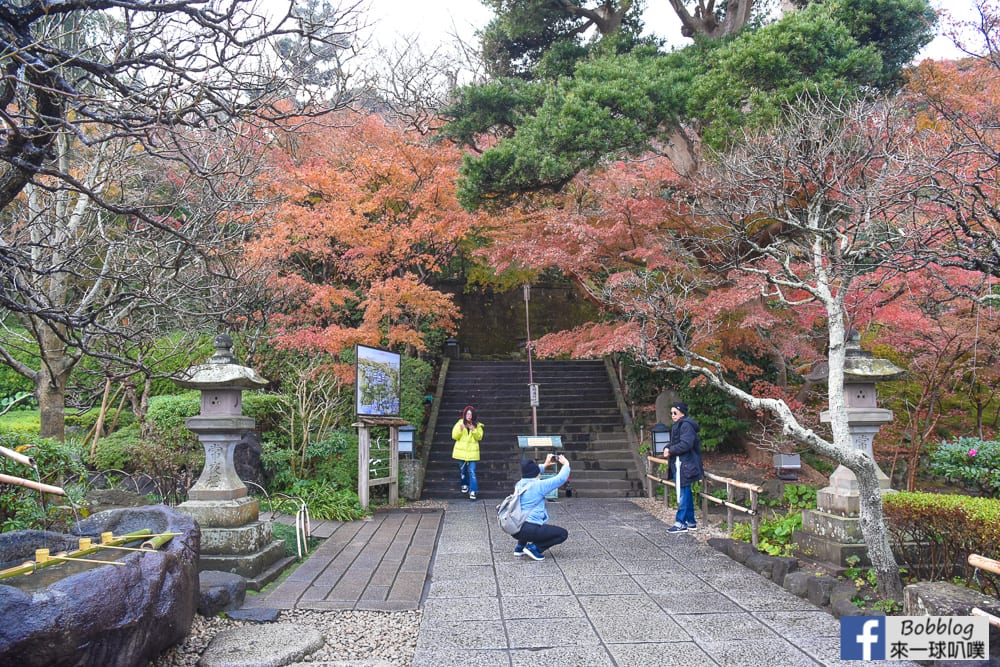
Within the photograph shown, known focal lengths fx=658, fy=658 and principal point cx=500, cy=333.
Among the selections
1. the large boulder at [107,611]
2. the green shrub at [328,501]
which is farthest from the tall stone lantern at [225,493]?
the green shrub at [328,501]

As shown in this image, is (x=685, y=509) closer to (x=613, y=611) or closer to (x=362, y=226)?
(x=613, y=611)

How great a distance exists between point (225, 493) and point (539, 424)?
8.95 meters

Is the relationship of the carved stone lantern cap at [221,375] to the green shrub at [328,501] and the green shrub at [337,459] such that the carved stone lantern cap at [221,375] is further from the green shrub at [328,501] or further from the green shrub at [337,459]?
the green shrub at [337,459]

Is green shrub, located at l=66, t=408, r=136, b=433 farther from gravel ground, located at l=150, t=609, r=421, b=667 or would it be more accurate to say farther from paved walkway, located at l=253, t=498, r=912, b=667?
gravel ground, located at l=150, t=609, r=421, b=667

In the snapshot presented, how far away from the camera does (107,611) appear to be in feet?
11.0

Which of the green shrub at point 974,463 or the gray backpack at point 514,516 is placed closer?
the gray backpack at point 514,516

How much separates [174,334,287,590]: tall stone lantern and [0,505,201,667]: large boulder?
1.57 metres

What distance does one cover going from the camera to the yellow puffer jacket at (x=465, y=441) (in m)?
11.1

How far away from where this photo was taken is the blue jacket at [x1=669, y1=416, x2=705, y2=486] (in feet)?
26.6

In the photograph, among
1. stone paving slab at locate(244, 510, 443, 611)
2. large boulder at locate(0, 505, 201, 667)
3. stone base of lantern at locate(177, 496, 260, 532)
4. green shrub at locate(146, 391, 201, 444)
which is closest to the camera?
large boulder at locate(0, 505, 201, 667)

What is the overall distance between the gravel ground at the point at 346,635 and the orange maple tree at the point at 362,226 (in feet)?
21.2

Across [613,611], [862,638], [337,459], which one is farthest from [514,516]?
[337,459]

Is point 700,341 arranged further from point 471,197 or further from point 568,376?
point 568,376

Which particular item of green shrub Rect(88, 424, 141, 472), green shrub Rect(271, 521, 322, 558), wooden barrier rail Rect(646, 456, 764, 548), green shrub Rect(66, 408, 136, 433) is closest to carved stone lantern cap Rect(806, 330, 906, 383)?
wooden barrier rail Rect(646, 456, 764, 548)
